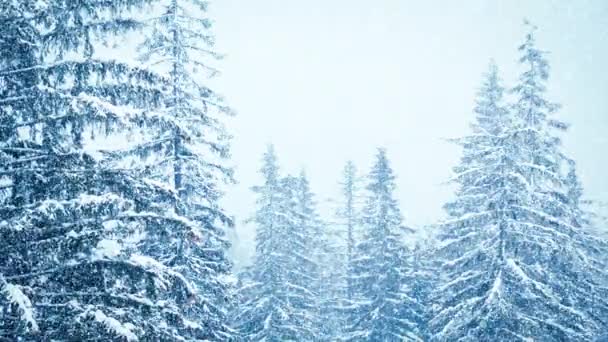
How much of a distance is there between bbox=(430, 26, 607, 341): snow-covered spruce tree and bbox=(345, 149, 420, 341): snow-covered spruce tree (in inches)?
214

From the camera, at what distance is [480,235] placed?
1775cm

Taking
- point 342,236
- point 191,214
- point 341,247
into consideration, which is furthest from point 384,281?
point 191,214

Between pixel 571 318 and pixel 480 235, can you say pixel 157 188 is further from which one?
pixel 571 318

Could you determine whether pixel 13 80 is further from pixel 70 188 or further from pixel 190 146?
pixel 190 146

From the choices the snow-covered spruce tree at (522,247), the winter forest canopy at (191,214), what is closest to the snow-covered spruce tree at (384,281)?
the winter forest canopy at (191,214)

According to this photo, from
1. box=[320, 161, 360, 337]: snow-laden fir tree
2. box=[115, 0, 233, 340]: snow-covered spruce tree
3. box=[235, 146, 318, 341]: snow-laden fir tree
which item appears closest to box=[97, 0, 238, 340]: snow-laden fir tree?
box=[115, 0, 233, 340]: snow-covered spruce tree

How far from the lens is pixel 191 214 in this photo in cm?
1516

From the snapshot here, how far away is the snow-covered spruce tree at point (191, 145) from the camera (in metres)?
14.3

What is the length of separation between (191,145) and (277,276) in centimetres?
1328

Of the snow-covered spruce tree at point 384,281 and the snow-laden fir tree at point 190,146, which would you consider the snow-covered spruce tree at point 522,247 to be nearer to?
the snow-covered spruce tree at point 384,281

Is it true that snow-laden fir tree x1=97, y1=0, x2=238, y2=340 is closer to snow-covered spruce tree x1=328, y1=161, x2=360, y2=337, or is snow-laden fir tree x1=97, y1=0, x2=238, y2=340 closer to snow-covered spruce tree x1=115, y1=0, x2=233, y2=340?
Answer: snow-covered spruce tree x1=115, y1=0, x2=233, y2=340

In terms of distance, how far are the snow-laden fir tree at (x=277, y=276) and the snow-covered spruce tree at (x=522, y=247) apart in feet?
29.9


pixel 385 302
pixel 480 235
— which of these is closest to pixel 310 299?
pixel 385 302

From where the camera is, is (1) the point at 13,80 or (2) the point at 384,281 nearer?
(1) the point at 13,80
